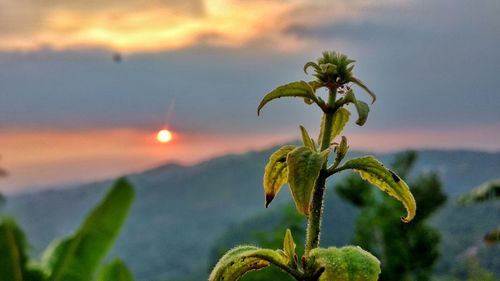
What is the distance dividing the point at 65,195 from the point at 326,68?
19583cm

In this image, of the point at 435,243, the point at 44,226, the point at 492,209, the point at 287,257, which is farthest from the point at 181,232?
the point at 287,257

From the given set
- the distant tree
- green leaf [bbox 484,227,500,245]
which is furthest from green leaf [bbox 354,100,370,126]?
the distant tree

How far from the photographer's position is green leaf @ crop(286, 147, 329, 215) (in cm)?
118

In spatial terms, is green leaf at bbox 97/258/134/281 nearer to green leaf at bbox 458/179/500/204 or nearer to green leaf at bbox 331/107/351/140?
green leaf at bbox 331/107/351/140

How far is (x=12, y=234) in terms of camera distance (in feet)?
2.35

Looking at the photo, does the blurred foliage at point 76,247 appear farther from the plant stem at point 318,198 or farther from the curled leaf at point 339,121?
the curled leaf at point 339,121

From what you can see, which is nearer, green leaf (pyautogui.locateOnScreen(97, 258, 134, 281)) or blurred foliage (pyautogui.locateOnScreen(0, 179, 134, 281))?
blurred foliage (pyautogui.locateOnScreen(0, 179, 134, 281))

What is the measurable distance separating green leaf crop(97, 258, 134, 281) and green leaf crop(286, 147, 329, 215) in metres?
0.34

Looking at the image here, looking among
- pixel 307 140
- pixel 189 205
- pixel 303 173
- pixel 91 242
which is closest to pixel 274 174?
pixel 307 140

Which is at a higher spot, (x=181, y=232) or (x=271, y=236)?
(x=271, y=236)

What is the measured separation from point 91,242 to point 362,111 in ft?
2.07

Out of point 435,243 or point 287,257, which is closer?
point 287,257

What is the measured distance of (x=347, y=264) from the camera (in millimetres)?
1185

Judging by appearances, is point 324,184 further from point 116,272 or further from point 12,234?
point 12,234
